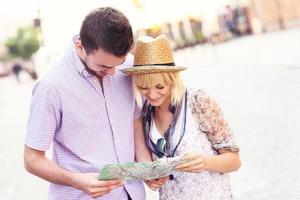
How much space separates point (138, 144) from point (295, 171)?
12.6 ft

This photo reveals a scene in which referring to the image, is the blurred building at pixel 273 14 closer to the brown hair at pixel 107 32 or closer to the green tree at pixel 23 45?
the green tree at pixel 23 45

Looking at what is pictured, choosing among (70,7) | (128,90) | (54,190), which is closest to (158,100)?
(128,90)

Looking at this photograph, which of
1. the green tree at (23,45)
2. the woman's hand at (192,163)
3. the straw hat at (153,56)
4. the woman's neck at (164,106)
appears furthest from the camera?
the green tree at (23,45)

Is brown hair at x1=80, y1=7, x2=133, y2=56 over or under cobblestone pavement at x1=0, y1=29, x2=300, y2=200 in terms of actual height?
over

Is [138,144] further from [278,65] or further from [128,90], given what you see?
[278,65]

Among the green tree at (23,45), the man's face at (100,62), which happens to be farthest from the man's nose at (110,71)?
the green tree at (23,45)

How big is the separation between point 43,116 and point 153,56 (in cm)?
58

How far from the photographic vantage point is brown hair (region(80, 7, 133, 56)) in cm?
238

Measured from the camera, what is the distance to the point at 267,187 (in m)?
6.00

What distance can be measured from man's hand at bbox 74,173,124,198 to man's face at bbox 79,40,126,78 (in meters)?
0.44

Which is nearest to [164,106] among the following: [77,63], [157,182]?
[157,182]

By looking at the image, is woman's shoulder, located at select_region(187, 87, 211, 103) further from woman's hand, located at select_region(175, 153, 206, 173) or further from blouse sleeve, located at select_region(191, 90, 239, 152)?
woman's hand, located at select_region(175, 153, 206, 173)

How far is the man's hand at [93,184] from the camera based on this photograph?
2.41m

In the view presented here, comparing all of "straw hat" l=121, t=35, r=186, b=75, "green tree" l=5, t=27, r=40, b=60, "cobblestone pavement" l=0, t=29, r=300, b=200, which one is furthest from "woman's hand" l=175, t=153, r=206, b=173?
"green tree" l=5, t=27, r=40, b=60
